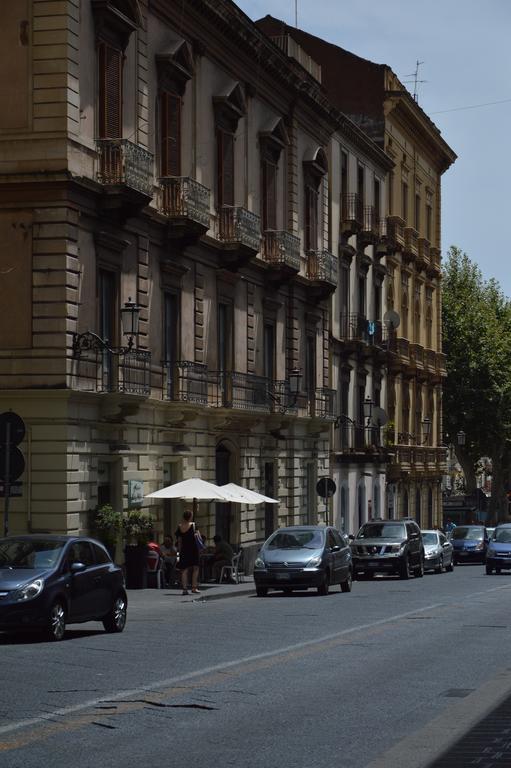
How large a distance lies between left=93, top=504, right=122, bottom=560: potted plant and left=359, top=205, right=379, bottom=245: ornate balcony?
3031 cm

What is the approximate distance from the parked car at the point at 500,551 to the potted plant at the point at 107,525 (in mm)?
18688

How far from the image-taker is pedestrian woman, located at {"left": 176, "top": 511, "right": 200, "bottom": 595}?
3275 cm

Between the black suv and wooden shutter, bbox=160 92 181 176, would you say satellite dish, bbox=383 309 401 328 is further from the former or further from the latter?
wooden shutter, bbox=160 92 181 176

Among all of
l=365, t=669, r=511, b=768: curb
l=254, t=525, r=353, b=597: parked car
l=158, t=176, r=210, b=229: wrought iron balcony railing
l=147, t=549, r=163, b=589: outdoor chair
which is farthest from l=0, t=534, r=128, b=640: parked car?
l=158, t=176, r=210, b=229: wrought iron balcony railing

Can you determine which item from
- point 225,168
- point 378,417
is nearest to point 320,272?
point 225,168

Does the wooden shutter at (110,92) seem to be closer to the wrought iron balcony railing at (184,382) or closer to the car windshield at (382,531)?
the wrought iron balcony railing at (184,382)

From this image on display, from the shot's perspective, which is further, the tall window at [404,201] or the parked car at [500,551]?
the tall window at [404,201]

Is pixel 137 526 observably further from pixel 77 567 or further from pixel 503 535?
pixel 503 535

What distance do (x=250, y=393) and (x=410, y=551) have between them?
6.15 meters

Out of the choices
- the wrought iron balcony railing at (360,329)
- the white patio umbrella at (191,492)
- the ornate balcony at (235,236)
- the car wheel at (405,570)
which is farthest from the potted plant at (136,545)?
the wrought iron balcony railing at (360,329)

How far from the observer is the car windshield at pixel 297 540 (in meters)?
34.8

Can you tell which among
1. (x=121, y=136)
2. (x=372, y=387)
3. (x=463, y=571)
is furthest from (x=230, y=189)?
(x=372, y=387)

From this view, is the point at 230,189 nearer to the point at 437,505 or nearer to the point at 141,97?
the point at 141,97

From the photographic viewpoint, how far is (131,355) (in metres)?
35.1
